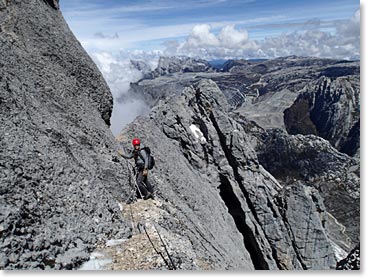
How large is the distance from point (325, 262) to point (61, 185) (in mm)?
37521

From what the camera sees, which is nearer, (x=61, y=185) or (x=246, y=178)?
(x=61, y=185)

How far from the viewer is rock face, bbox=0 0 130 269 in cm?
1096

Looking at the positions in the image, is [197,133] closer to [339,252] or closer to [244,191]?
[244,191]

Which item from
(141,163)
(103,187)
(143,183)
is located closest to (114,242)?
(103,187)

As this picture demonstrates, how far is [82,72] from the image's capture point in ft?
71.9

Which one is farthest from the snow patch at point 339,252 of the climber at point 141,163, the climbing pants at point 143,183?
the climber at point 141,163

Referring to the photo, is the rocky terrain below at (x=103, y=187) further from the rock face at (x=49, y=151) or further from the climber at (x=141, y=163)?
the climber at (x=141, y=163)

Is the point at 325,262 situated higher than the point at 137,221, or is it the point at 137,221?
the point at 137,221

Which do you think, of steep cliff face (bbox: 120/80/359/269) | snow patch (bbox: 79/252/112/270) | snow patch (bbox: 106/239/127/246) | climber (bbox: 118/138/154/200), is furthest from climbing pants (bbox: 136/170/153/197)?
steep cliff face (bbox: 120/80/359/269)

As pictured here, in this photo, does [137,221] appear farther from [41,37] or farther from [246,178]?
[246,178]

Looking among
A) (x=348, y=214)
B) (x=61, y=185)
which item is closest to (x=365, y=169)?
(x=61, y=185)

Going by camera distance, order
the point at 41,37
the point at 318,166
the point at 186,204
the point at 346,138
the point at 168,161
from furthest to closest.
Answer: the point at 346,138 → the point at 318,166 → the point at 168,161 → the point at 186,204 → the point at 41,37

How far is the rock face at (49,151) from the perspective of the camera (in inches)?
432

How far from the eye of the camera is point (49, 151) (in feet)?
43.6
